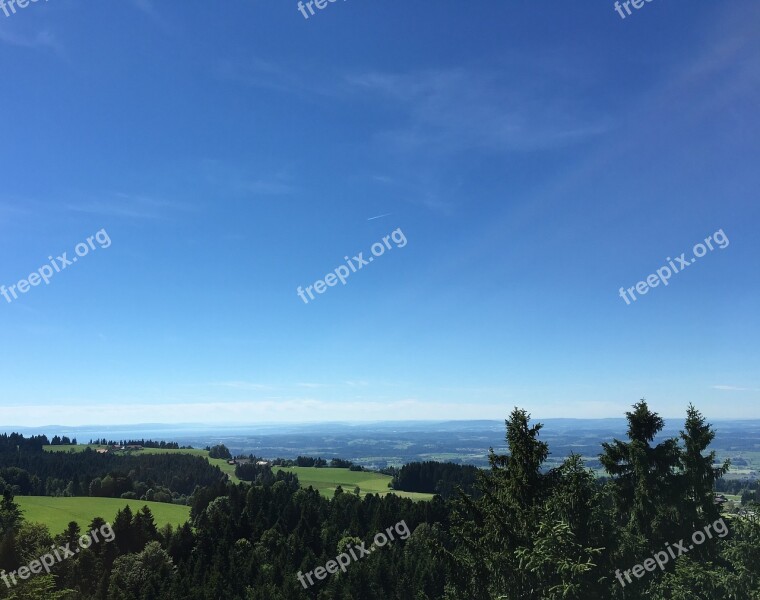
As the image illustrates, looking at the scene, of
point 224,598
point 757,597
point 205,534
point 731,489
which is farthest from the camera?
point 731,489

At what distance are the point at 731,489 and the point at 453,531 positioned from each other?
21366 cm

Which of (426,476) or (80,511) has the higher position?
(80,511)

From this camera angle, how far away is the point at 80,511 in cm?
11900

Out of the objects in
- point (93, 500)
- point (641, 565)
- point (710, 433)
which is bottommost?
point (93, 500)

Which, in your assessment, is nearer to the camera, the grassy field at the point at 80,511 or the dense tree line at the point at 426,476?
the grassy field at the point at 80,511

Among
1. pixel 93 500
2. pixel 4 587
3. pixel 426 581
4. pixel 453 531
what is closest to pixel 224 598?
pixel 426 581

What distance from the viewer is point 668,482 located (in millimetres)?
27812

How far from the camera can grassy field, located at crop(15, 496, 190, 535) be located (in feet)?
354

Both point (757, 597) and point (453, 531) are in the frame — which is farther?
point (453, 531)

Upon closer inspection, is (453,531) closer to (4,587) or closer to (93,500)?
(4,587)

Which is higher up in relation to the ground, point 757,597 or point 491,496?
point 491,496

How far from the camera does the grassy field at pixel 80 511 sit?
10781 cm

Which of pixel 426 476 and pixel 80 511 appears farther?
pixel 426 476

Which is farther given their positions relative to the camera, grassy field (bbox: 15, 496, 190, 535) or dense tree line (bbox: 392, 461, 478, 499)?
dense tree line (bbox: 392, 461, 478, 499)
